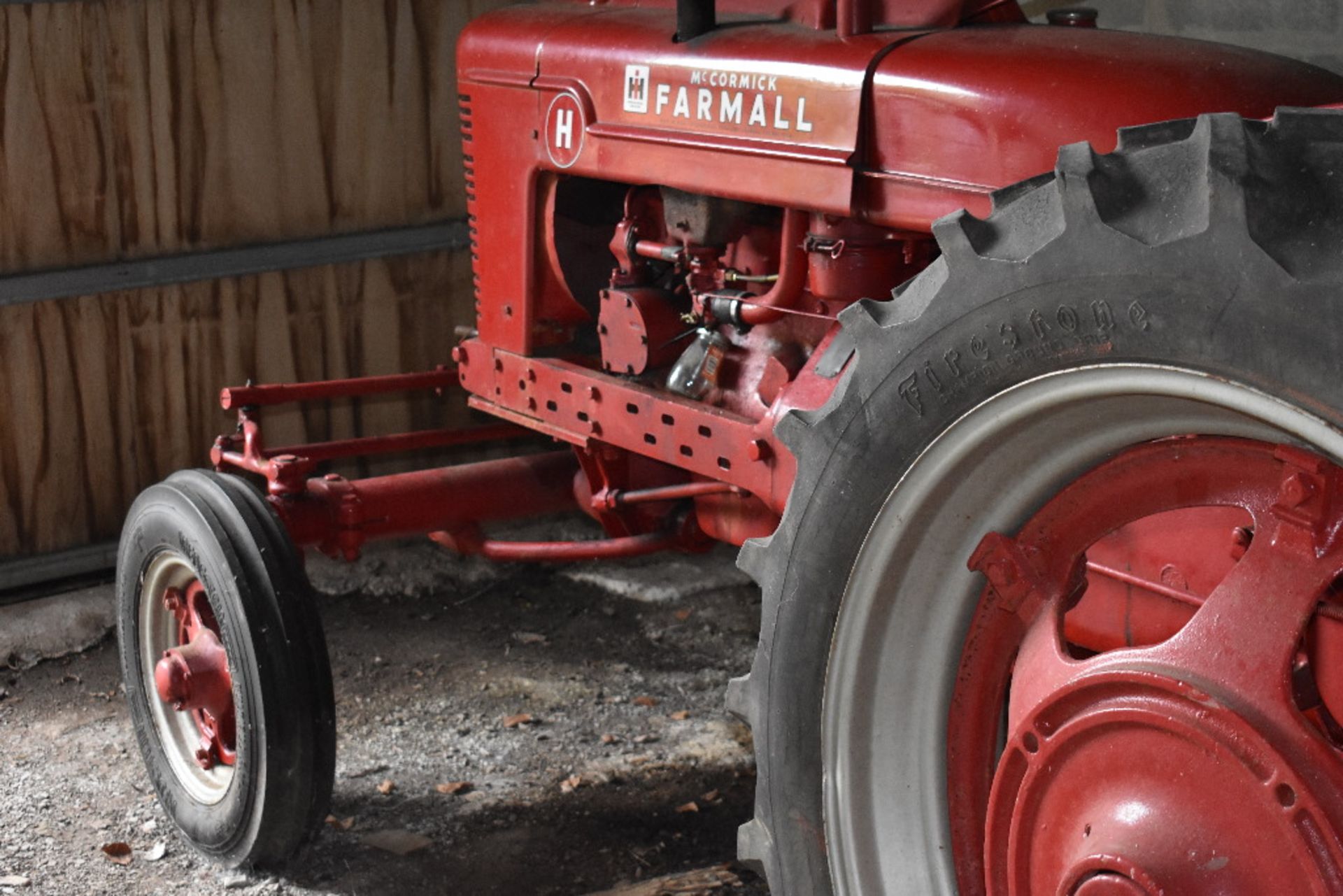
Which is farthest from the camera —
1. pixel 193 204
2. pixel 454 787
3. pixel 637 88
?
pixel 193 204

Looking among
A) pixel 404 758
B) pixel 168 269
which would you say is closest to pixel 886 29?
pixel 404 758

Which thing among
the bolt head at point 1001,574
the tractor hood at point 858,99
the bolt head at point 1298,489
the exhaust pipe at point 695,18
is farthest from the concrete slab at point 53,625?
the bolt head at point 1298,489

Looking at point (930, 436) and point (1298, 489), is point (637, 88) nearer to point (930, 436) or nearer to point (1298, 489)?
point (930, 436)

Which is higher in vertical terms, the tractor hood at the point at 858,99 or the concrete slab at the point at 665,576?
the tractor hood at the point at 858,99

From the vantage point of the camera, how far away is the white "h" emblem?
283 cm

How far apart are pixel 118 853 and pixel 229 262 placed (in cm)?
177

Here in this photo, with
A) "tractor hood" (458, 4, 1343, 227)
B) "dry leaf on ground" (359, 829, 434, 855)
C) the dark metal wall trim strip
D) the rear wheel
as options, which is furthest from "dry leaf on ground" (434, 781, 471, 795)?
the dark metal wall trim strip

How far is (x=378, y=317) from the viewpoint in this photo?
178 inches

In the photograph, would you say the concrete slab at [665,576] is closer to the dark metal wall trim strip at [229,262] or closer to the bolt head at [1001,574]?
the dark metal wall trim strip at [229,262]

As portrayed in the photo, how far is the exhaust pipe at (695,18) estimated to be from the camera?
2568 millimetres

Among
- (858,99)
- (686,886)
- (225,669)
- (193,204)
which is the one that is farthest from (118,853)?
(858,99)

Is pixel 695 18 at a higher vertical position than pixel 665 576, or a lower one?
higher

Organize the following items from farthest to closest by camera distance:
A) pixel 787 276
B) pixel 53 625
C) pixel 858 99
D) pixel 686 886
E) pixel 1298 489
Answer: pixel 53 625, pixel 686 886, pixel 787 276, pixel 858 99, pixel 1298 489

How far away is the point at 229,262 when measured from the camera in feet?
13.9
